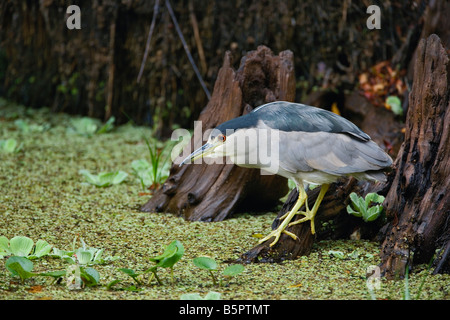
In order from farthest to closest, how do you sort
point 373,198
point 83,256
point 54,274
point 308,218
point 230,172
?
point 230,172 < point 373,198 < point 308,218 < point 83,256 < point 54,274

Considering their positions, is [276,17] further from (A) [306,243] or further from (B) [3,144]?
(A) [306,243]

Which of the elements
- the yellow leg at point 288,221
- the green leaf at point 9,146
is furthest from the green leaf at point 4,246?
the green leaf at point 9,146

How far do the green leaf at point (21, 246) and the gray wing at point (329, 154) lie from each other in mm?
1160

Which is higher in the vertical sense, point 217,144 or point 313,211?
point 217,144

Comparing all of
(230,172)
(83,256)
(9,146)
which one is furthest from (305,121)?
(9,146)

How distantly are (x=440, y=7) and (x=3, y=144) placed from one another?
364cm

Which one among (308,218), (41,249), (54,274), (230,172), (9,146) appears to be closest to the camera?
(54,274)

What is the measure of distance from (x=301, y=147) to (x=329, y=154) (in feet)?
0.42

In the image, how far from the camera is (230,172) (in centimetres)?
323

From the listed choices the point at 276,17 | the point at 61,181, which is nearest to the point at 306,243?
the point at 61,181

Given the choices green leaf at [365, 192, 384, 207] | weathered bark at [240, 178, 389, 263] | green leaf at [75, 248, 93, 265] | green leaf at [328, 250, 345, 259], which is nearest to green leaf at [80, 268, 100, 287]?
green leaf at [75, 248, 93, 265]

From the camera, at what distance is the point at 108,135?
5383 millimetres

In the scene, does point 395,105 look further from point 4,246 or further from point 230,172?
point 4,246

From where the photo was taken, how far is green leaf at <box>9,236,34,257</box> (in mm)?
2398
